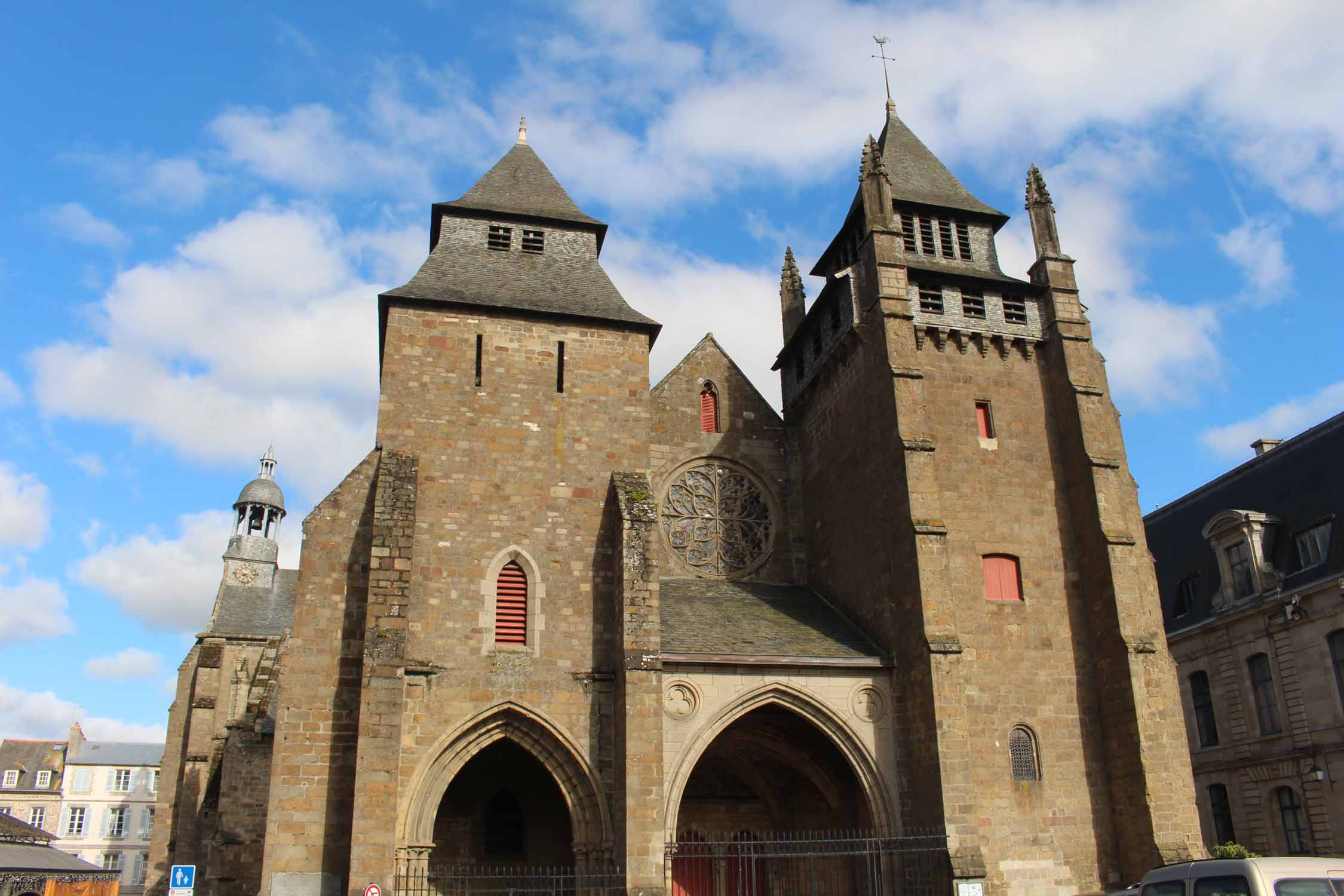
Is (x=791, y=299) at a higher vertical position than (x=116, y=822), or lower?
higher

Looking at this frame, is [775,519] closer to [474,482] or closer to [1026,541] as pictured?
[1026,541]

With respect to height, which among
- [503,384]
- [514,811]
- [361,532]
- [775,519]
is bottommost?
[514,811]

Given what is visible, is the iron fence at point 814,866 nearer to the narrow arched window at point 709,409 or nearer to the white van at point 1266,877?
the white van at point 1266,877

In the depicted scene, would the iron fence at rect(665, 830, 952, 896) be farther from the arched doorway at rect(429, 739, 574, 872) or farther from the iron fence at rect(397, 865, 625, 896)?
the arched doorway at rect(429, 739, 574, 872)

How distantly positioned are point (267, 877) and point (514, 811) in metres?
5.08

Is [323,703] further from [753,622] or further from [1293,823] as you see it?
[1293,823]

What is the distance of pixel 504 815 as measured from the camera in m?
18.4

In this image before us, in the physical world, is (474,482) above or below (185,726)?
above

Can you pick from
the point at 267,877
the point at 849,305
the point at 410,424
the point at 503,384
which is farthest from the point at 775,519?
the point at 267,877

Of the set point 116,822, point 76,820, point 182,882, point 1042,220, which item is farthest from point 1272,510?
point 76,820

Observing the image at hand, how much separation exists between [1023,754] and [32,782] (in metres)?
57.9

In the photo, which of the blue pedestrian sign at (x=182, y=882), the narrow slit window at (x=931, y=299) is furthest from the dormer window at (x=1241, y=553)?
the blue pedestrian sign at (x=182, y=882)

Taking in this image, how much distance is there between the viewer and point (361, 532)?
1689 centimetres

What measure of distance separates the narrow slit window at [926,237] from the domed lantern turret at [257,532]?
98.6 feet
